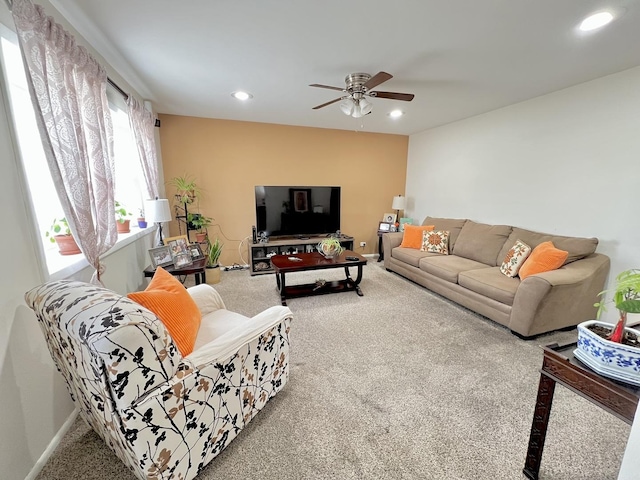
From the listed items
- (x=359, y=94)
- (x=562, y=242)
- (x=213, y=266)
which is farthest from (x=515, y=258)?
(x=213, y=266)

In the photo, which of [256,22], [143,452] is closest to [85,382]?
[143,452]

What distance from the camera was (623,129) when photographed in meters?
2.43

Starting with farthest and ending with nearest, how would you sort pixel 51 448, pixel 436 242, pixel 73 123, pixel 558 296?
pixel 436 242
pixel 558 296
pixel 73 123
pixel 51 448

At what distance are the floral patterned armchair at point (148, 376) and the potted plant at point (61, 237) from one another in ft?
2.72

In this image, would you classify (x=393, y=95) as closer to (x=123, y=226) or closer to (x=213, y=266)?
(x=123, y=226)

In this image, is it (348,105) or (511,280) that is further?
(511,280)

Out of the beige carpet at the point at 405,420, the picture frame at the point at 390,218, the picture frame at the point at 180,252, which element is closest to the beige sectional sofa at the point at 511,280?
the beige carpet at the point at 405,420

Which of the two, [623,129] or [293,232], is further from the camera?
[293,232]

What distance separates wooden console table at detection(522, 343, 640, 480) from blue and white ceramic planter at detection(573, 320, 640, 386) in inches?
0.9

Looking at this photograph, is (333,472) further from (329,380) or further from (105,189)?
(105,189)

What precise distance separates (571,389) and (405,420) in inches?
34.0

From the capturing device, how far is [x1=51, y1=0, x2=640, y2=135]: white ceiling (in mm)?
1596

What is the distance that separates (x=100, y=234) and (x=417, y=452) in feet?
7.61

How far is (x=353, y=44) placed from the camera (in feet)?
6.52
